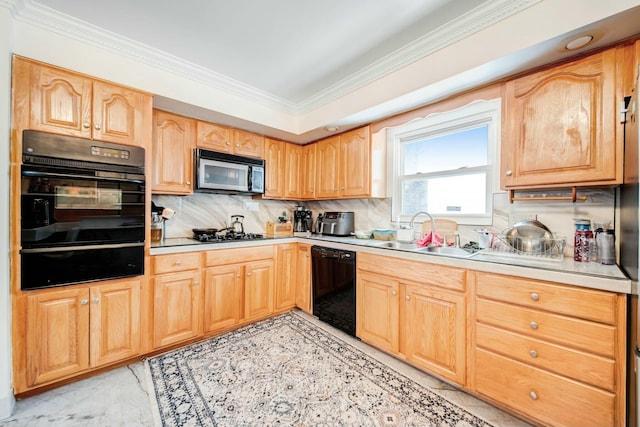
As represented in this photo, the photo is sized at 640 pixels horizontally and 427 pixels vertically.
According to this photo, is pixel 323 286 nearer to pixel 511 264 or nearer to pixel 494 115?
pixel 511 264

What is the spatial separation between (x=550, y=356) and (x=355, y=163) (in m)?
2.21

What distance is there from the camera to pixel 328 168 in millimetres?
3209

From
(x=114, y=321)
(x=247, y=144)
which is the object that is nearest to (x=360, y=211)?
(x=247, y=144)

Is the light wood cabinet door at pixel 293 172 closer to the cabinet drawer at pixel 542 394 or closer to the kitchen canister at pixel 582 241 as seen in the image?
the cabinet drawer at pixel 542 394

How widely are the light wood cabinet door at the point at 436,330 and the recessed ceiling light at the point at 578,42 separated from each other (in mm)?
1617

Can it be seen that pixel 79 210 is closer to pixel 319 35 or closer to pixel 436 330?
pixel 319 35

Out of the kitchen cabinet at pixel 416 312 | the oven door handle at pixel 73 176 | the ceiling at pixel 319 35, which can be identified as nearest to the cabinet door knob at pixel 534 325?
the kitchen cabinet at pixel 416 312

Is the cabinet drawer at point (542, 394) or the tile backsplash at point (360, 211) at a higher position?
the tile backsplash at point (360, 211)

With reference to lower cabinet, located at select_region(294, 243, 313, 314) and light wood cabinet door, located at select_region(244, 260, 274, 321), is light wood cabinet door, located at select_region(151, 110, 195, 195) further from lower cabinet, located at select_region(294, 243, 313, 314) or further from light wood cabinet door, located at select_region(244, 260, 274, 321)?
lower cabinet, located at select_region(294, 243, 313, 314)

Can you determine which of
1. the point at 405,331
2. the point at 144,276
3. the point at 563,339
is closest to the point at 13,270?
the point at 144,276

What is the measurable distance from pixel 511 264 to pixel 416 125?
174 centimetres

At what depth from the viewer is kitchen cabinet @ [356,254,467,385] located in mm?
1711

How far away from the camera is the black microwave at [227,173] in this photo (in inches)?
102

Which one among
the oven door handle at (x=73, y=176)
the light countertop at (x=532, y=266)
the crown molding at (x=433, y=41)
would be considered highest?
the crown molding at (x=433, y=41)
